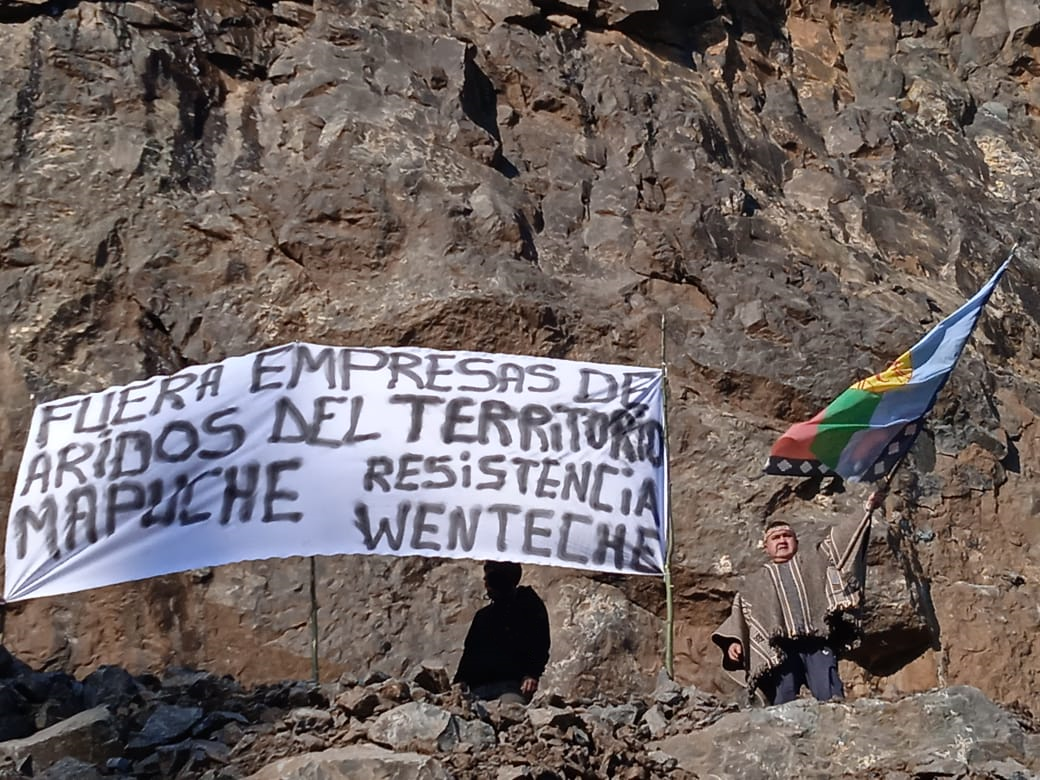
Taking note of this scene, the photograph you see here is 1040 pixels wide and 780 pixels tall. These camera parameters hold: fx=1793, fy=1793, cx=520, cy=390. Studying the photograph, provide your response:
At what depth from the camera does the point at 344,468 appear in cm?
806

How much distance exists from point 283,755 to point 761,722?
184 cm

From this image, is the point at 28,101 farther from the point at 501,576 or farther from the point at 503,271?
the point at 501,576

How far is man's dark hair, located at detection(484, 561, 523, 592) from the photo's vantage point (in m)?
8.09

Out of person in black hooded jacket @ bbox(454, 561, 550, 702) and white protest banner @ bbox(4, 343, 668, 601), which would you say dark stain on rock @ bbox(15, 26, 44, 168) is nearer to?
white protest banner @ bbox(4, 343, 668, 601)

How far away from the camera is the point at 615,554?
25.9 ft

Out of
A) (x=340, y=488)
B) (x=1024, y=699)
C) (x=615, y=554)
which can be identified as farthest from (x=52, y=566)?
(x=1024, y=699)

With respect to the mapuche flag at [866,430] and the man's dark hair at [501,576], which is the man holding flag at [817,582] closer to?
the mapuche flag at [866,430]

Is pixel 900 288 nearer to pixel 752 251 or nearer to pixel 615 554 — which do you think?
pixel 752 251

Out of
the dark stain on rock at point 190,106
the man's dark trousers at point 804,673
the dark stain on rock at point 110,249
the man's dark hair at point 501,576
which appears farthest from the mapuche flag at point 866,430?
the dark stain on rock at point 190,106

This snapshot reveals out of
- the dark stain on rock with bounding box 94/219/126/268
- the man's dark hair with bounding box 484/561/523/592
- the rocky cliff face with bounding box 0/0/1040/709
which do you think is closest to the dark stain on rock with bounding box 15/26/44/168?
the rocky cliff face with bounding box 0/0/1040/709

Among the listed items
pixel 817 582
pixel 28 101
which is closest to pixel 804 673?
pixel 817 582

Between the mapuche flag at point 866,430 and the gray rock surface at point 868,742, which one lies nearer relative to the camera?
the gray rock surface at point 868,742

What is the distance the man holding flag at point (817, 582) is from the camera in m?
7.66

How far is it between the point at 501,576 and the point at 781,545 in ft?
4.23
